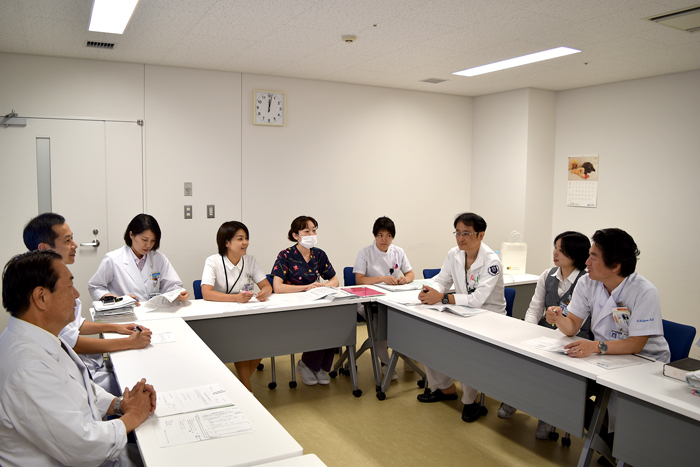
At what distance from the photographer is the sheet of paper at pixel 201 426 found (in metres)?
1.67

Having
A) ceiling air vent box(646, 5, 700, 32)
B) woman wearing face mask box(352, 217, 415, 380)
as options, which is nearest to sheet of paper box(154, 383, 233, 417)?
woman wearing face mask box(352, 217, 415, 380)

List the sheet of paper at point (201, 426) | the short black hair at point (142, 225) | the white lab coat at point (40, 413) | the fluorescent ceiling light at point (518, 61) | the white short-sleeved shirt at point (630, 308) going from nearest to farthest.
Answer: the white lab coat at point (40, 413), the sheet of paper at point (201, 426), the white short-sleeved shirt at point (630, 308), the short black hair at point (142, 225), the fluorescent ceiling light at point (518, 61)

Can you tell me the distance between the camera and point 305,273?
422 centimetres

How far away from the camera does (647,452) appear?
2115mm

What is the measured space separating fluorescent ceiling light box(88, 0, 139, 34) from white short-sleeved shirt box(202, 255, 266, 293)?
176cm

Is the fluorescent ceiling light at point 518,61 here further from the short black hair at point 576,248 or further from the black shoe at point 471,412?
the black shoe at point 471,412

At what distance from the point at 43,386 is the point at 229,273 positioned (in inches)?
95.0

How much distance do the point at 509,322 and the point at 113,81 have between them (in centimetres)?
413

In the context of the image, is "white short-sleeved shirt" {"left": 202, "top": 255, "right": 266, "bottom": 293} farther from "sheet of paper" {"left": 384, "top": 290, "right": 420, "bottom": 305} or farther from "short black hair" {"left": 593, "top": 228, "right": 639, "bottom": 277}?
"short black hair" {"left": 593, "top": 228, "right": 639, "bottom": 277}

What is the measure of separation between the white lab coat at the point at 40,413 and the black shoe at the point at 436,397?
257cm

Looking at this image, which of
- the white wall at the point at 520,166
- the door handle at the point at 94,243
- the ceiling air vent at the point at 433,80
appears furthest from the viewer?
the white wall at the point at 520,166

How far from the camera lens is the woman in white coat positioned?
3566 mm

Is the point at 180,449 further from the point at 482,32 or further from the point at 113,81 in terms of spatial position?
the point at 113,81

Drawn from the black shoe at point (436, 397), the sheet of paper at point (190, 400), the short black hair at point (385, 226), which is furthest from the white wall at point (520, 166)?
the sheet of paper at point (190, 400)
